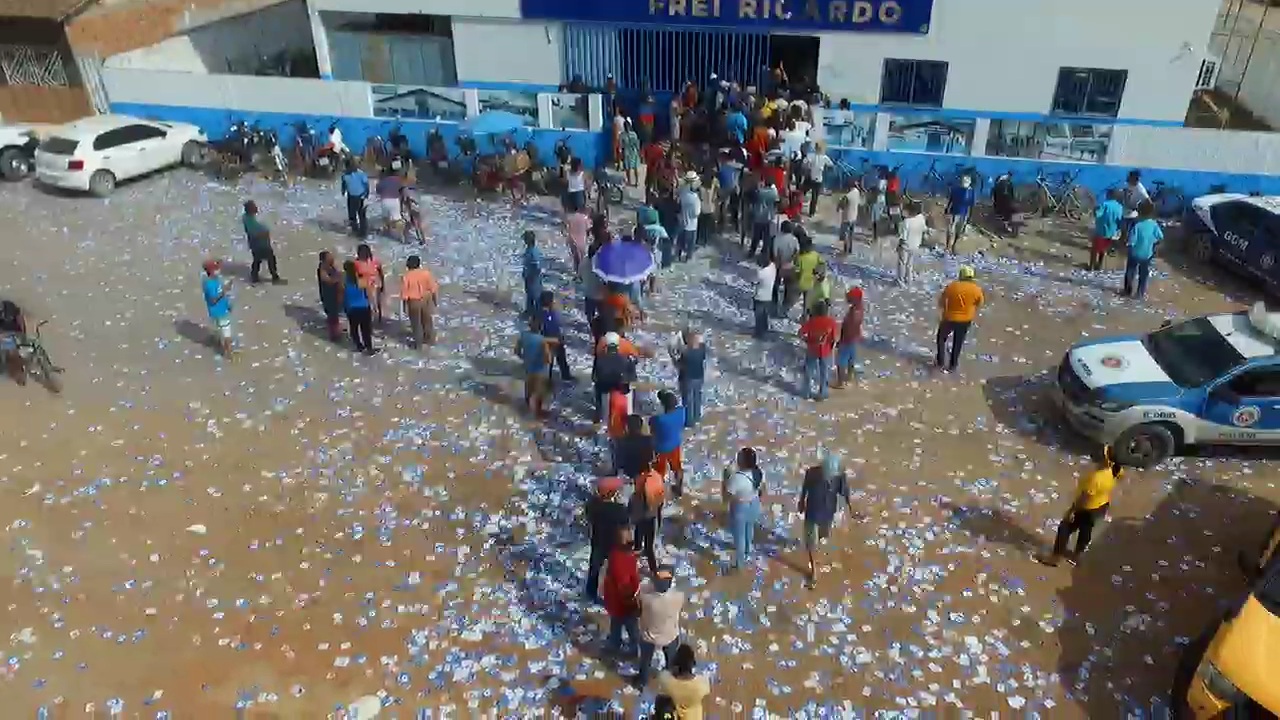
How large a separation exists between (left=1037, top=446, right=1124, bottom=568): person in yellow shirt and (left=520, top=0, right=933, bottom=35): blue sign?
1303 cm

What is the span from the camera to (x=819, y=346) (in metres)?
12.5

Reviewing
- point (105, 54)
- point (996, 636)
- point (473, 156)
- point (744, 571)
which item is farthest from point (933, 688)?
point (105, 54)

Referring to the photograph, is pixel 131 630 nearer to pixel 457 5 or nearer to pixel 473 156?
pixel 473 156

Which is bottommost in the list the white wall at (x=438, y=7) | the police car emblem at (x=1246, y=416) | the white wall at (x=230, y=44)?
the police car emblem at (x=1246, y=416)

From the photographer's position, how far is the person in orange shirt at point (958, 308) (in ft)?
42.4

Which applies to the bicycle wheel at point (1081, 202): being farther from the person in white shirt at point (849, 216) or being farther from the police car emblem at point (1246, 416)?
the police car emblem at point (1246, 416)

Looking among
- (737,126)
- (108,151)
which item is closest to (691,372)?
(737,126)

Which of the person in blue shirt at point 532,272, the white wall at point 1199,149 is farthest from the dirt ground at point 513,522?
the white wall at point 1199,149

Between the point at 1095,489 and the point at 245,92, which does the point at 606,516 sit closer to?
the point at 1095,489

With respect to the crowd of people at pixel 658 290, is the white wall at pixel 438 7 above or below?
above

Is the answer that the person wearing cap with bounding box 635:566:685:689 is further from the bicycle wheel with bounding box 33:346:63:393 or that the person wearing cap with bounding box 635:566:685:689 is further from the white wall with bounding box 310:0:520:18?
the white wall with bounding box 310:0:520:18

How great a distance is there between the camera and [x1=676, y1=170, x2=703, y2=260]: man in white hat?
1596 cm

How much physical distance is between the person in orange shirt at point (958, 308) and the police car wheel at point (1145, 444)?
252 centimetres

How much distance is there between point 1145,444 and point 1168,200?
8904 millimetres
